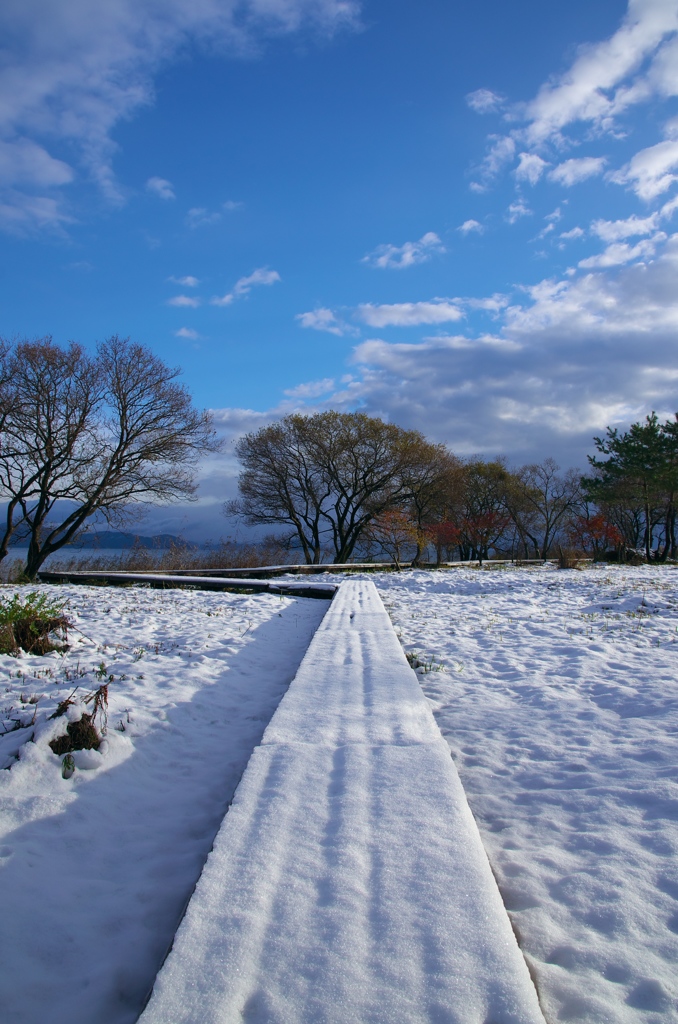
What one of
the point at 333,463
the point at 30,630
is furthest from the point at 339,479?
the point at 30,630

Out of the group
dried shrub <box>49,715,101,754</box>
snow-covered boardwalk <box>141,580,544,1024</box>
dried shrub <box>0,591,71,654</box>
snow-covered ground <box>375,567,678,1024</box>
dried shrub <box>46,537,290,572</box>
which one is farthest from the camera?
dried shrub <box>46,537,290,572</box>

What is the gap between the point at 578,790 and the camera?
308 centimetres

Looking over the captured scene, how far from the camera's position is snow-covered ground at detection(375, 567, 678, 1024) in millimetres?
1804

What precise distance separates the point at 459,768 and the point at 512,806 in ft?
1.67

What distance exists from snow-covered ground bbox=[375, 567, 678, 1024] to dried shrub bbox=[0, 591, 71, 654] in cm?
406

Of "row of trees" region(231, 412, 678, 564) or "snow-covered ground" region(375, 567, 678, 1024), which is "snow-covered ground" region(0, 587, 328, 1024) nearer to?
"snow-covered ground" region(375, 567, 678, 1024)

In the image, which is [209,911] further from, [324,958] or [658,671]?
[658,671]

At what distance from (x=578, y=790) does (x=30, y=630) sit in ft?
17.9

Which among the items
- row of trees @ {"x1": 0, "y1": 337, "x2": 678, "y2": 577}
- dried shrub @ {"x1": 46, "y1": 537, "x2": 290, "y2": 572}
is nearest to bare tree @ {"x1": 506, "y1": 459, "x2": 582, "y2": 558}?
row of trees @ {"x1": 0, "y1": 337, "x2": 678, "y2": 577}

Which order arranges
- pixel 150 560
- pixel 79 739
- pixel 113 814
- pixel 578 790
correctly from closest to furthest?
pixel 113 814, pixel 578 790, pixel 79 739, pixel 150 560

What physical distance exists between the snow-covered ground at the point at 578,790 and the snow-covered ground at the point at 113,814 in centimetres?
141

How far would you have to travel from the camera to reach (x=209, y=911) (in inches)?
70.8

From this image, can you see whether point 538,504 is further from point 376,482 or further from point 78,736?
point 78,736

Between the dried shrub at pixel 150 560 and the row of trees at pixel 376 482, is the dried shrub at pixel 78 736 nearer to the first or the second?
the dried shrub at pixel 150 560
